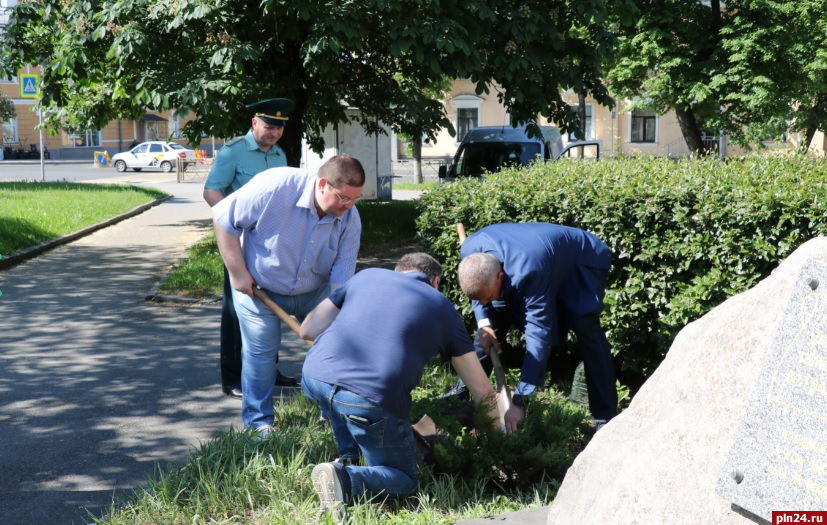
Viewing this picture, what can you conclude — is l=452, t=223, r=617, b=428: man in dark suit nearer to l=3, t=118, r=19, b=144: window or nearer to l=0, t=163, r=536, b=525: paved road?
l=0, t=163, r=536, b=525: paved road

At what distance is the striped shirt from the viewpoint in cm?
463

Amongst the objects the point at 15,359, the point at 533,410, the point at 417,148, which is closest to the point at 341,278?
the point at 533,410

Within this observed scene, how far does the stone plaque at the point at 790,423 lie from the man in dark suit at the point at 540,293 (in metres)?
1.90

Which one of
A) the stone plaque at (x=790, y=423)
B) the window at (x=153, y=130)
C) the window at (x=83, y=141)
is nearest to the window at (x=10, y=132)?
the window at (x=83, y=141)

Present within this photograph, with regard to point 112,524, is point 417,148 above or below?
above

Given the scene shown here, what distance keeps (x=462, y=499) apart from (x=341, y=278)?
4.71ft

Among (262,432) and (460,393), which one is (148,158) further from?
(262,432)

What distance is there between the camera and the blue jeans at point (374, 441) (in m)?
3.72

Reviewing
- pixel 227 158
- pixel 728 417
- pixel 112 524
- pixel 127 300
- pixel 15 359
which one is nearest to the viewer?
pixel 728 417

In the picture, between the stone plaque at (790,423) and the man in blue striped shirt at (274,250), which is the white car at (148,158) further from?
the stone plaque at (790,423)

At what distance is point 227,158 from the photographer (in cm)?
584

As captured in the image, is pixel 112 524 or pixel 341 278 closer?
pixel 112 524

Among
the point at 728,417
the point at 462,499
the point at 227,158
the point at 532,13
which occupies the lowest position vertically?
the point at 462,499

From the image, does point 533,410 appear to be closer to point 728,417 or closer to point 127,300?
point 728,417
